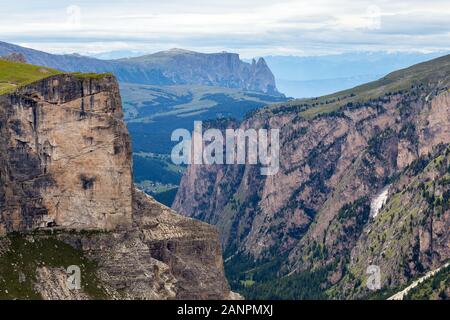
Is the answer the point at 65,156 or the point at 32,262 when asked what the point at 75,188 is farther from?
the point at 32,262

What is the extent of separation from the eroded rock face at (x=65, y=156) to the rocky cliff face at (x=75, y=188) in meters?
0.19

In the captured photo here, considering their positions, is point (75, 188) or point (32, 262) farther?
point (75, 188)

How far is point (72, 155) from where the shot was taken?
179625 millimetres

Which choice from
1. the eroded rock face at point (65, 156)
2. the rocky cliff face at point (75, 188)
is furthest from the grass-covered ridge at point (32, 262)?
the eroded rock face at point (65, 156)

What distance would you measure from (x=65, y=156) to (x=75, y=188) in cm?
652

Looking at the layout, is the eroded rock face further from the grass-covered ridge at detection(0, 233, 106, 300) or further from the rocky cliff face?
the grass-covered ridge at detection(0, 233, 106, 300)

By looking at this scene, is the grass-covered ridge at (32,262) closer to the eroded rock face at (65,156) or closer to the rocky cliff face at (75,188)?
the rocky cliff face at (75,188)

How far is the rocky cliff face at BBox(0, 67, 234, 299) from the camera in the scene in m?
173

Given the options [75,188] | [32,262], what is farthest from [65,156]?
[32,262]

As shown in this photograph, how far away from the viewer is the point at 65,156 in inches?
7057

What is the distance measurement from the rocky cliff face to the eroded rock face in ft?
0.61

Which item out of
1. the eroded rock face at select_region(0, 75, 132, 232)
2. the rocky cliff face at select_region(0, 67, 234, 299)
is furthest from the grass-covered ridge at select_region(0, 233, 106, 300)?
the eroded rock face at select_region(0, 75, 132, 232)
